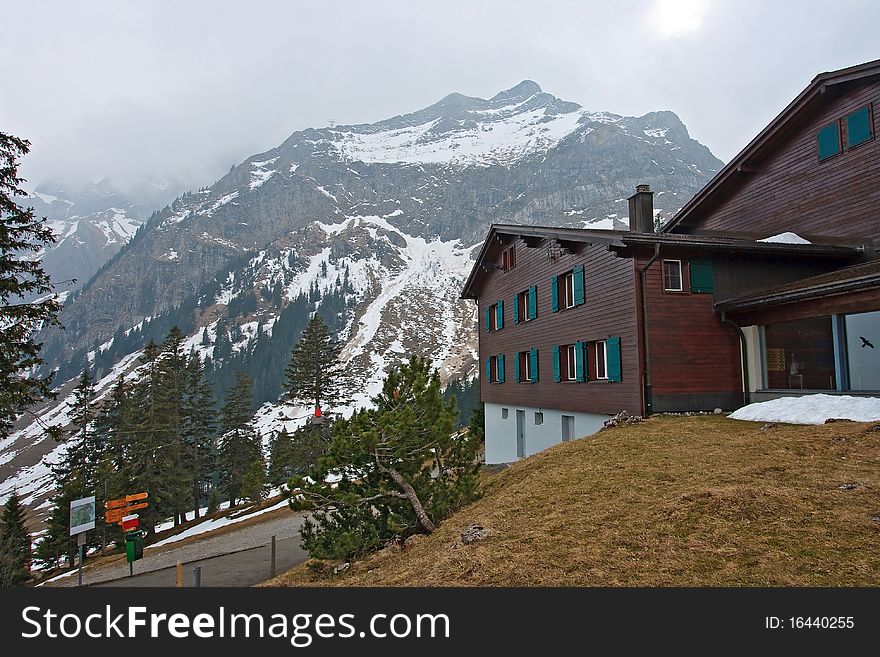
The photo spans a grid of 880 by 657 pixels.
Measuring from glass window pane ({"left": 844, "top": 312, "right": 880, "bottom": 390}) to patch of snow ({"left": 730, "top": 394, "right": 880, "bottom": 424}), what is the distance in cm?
144

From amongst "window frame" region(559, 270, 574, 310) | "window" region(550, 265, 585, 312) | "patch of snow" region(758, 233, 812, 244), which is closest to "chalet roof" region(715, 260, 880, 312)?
"patch of snow" region(758, 233, 812, 244)

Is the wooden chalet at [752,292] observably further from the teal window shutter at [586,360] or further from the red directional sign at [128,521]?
the red directional sign at [128,521]

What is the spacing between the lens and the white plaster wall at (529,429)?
18.9 meters

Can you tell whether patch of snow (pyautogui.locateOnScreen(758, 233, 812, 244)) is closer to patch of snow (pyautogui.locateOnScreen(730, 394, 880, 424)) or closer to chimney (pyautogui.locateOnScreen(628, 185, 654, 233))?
chimney (pyautogui.locateOnScreen(628, 185, 654, 233))

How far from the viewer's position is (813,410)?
13.0 m

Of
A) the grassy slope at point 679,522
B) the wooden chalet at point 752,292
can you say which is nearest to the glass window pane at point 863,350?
the wooden chalet at point 752,292

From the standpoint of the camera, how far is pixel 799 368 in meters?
16.6

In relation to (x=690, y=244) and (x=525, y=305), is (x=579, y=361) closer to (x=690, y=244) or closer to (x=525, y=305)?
(x=690, y=244)

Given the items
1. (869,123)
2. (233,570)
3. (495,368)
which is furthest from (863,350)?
(233,570)

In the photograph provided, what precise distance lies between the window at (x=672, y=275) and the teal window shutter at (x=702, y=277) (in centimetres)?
41

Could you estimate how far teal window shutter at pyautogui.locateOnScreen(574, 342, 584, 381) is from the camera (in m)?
18.7
